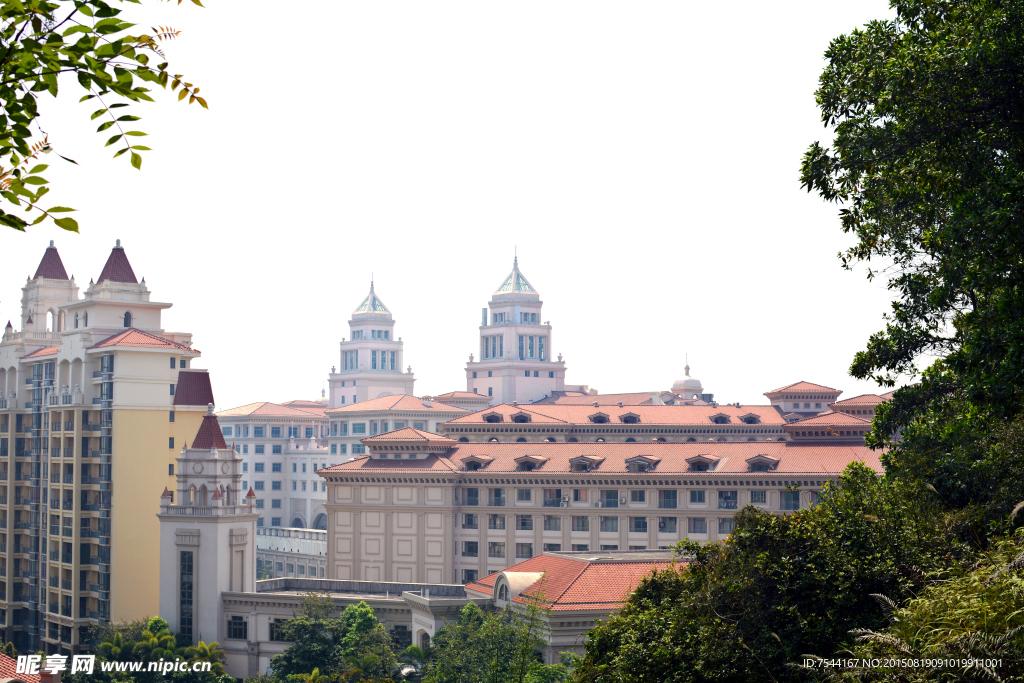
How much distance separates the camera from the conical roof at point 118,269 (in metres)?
106

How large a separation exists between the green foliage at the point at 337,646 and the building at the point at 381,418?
82.8 m

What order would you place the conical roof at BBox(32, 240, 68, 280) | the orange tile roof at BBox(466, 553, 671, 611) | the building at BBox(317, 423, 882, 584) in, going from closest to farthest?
1. the orange tile roof at BBox(466, 553, 671, 611)
2. the building at BBox(317, 423, 882, 584)
3. the conical roof at BBox(32, 240, 68, 280)

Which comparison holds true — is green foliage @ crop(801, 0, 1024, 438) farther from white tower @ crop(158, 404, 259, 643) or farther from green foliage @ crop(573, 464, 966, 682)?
white tower @ crop(158, 404, 259, 643)

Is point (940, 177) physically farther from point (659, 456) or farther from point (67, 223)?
point (659, 456)

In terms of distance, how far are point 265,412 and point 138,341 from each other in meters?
89.3

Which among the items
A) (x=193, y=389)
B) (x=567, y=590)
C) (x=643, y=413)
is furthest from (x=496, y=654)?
(x=643, y=413)

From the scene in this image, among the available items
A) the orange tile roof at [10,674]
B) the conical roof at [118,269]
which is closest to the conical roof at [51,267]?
the conical roof at [118,269]

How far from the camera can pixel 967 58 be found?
28078mm

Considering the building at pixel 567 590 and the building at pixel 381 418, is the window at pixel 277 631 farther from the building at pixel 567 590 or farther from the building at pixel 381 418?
the building at pixel 381 418

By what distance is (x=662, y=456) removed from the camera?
349 ft

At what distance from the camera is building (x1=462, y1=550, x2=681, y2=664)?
64.6 meters

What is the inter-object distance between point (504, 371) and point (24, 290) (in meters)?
Result: 91.1

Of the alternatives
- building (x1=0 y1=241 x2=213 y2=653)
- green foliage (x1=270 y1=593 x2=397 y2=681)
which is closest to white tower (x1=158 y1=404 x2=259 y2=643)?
building (x1=0 y1=241 x2=213 y2=653)

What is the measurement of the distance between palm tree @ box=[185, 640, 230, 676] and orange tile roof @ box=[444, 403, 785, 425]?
4487 cm
